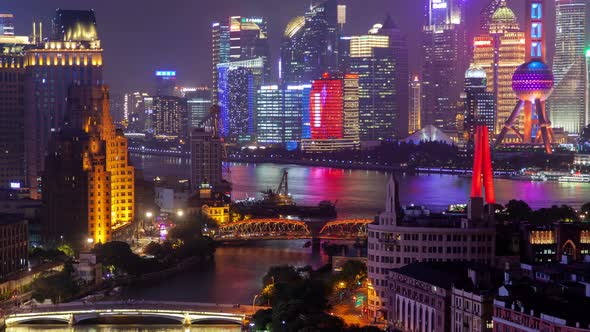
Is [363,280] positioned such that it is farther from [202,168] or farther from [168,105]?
[168,105]

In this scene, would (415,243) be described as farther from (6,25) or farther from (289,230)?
(6,25)

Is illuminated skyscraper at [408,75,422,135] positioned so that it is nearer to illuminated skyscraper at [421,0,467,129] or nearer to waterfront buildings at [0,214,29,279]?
illuminated skyscraper at [421,0,467,129]

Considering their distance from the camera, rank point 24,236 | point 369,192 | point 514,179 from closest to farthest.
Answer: point 24,236 < point 369,192 < point 514,179

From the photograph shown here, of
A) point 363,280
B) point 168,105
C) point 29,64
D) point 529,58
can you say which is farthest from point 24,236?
point 168,105

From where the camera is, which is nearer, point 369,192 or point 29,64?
point 29,64

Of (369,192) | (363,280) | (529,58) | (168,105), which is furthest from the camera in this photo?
(168,105)

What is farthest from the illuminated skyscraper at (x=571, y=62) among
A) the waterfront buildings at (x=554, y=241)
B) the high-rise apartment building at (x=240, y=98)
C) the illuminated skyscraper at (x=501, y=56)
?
the waterfront buildings at (x=554, y=241)

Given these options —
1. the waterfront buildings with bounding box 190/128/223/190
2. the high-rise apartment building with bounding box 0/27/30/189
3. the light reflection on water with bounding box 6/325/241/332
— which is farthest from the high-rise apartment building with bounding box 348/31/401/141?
the light reflection on water with bounding box 6/325/241/332

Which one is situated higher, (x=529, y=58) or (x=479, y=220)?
(x=529, y=58)
